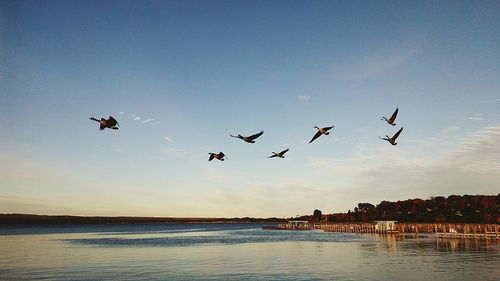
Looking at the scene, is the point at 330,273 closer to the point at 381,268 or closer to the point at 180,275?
the point at 381,268

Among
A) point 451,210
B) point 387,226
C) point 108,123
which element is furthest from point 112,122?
point 451,210

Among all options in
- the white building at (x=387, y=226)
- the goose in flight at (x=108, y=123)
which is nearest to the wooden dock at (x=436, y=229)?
the white building at (x=387, y=226)

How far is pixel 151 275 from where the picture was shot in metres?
33.5

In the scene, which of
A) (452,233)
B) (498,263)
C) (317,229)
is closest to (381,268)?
(498,263)

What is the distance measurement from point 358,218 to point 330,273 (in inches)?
6880

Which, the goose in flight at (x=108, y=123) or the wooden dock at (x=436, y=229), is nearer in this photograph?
the goose in flight at (x=108, y=123)

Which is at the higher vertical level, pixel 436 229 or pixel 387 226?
pixel 387 226

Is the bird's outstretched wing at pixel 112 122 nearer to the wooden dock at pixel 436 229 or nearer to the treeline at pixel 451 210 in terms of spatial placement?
the wooden dock at pixel 436 229

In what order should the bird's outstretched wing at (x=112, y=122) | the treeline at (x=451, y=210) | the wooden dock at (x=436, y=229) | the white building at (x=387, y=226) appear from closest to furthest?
the bird's outstretched wing at (x=112, y=122)
the wooden dock at (x=436, y=229)
the white building at (x=387, y=226)
the treeline at (x=451, y=210)

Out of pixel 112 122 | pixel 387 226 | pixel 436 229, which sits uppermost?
pixel 112 122

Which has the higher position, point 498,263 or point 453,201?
point 453,201

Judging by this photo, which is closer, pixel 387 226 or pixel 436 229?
pixel 436 229

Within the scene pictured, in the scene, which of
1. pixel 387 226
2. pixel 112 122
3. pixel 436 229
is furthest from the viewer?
pixel 387 226

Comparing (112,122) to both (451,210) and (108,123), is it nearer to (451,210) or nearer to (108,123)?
(108,123)
